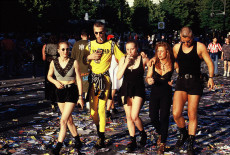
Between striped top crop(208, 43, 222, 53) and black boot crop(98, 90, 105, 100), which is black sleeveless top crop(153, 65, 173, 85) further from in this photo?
striped top crop(208, 43, 222, 53)

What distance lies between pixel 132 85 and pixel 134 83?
0.05 metres

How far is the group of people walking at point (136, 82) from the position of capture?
565 cm

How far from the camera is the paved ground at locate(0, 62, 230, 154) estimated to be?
19.9ft

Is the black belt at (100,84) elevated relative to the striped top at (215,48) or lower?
lower

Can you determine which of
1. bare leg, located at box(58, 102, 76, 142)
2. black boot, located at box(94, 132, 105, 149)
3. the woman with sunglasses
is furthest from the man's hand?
black boot, located at box(94, 132, 105, 149)

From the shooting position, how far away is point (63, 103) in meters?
5.71

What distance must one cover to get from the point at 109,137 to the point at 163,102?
158cm

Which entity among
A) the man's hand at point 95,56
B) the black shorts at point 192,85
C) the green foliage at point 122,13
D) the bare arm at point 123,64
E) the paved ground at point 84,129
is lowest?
the paved ground at point 84,129

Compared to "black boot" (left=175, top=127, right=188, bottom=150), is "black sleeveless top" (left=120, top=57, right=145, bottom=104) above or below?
above

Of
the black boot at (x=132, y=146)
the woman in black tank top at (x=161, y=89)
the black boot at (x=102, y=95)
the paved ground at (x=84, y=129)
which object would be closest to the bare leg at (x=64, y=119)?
the paved ground at (x=84, y=129)

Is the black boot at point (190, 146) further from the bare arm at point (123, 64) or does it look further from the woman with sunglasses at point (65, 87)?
the woman with sunglasses at point (65, 87)

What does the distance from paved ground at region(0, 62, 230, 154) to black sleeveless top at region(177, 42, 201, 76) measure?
824 mm

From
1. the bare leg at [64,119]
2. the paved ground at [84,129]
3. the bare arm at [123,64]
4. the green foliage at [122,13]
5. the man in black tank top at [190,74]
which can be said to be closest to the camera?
the bare leg at [64,119]

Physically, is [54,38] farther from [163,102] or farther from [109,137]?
[163,102]
